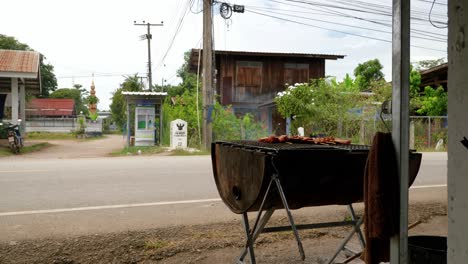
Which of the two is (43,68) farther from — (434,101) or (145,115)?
(434,101)

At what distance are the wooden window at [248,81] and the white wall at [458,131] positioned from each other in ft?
78.7

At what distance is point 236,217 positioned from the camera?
532 cm

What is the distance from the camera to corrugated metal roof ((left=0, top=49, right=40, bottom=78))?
18516mm

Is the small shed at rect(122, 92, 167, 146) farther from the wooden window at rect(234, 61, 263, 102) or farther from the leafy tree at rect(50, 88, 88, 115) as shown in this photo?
the leafy tree at rect(50, 88, 88, 115)

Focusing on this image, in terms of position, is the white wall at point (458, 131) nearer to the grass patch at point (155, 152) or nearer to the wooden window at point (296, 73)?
the grass patch at point (155, 152)

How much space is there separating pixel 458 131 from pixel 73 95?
76.6 metres

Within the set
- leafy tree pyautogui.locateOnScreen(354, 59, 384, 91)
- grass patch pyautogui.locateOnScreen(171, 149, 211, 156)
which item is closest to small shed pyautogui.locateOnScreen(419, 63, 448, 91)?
leafy tree pyautogui.locateOnScreen(354, 59, 384, 91)

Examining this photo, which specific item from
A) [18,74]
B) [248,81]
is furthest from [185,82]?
[18,74]

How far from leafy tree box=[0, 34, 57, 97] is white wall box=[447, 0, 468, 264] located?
47.8 m

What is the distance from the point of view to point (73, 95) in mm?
72250

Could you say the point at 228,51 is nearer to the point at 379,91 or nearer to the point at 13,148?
the point at 379,91

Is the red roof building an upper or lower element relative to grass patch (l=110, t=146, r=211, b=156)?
upper

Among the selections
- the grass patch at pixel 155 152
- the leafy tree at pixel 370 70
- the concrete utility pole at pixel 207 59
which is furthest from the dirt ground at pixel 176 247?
the leafy tree at pixel 370 70

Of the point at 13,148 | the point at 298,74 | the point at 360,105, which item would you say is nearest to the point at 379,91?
the point at 360,105
